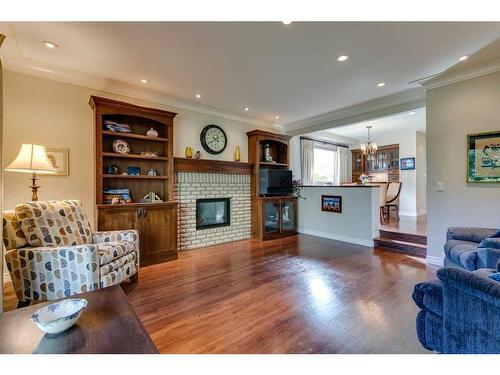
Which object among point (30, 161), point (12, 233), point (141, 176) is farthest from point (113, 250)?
point (141, 176)

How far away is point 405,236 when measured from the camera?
4.13m

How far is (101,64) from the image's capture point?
290cm

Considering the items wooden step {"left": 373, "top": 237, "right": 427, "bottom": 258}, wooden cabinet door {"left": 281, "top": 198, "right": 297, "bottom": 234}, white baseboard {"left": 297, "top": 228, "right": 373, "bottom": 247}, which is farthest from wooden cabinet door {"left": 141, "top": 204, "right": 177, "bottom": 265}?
wooden step {"left": 373, "top": 237, "right": 427, "bottom": 258}

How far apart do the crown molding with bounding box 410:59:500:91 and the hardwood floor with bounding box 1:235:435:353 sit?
2.54 meters

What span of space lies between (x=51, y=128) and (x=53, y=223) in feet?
4.61

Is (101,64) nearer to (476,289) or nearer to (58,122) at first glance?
(58,122)

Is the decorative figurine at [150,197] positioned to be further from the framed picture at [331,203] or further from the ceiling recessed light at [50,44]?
the framed picture at [331,203]

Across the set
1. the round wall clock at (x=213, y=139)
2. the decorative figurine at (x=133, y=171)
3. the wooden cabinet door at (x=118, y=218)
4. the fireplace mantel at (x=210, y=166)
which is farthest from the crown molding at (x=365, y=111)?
the wooden cabinet door at (x=118, y=218)

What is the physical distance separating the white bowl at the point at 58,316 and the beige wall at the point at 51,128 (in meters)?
2.45

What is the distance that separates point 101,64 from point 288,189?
405 cm

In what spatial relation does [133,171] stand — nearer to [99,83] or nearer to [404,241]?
[99,83]

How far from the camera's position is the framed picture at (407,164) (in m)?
6.73

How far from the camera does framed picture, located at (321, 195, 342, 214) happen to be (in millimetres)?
4867

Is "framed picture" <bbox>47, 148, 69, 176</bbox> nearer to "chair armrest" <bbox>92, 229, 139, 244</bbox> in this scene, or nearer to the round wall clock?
"chair armrest" <bbox>92, 229, 139, 244</bbox>
